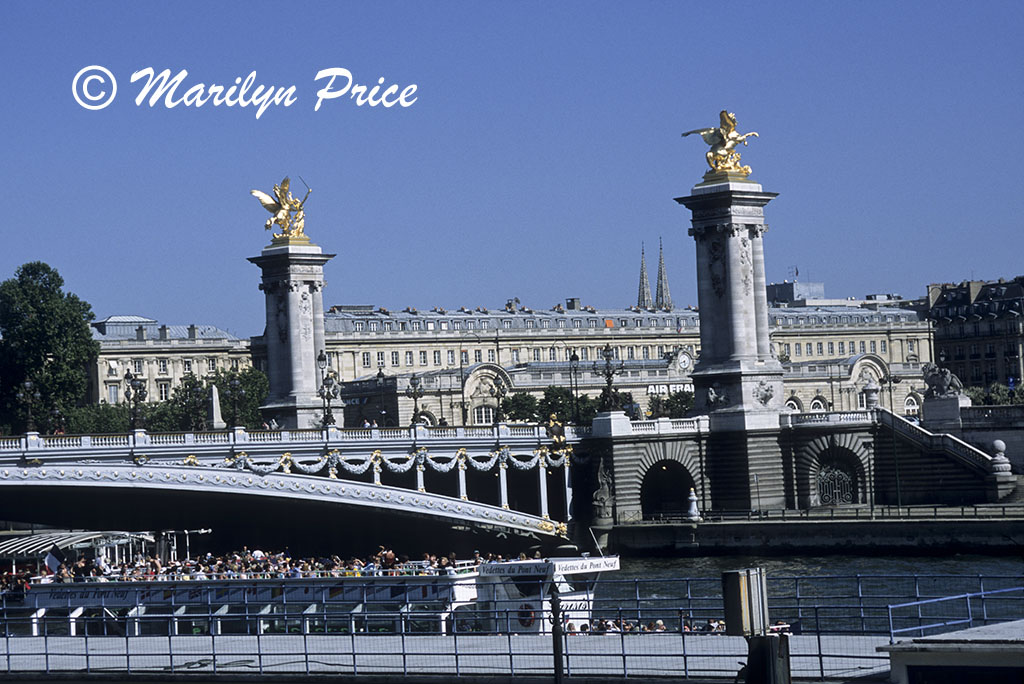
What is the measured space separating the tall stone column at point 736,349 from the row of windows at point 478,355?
6006 cm

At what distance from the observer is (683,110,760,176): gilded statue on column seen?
83875 millimetres

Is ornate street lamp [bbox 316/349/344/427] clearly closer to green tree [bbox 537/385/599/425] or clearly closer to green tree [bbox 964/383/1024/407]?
A: green tree [bbox 537/385/599/425]

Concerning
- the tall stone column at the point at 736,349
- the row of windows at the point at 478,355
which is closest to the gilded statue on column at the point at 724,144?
the tall stone column at the point at 736,349

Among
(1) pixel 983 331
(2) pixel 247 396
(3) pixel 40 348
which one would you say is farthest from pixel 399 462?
(1) pixel 983 331

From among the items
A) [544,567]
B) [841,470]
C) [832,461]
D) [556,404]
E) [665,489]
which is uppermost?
[556,404]

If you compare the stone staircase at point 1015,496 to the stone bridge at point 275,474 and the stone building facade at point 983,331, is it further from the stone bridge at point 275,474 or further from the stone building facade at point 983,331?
the stone building facade at point 983,331

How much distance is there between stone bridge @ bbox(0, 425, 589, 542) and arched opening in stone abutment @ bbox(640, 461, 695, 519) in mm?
4511

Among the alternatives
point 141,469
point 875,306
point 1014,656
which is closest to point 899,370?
point 875,306

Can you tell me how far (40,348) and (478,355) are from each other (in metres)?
45.4

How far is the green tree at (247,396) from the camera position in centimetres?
11525

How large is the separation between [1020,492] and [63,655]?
165ft

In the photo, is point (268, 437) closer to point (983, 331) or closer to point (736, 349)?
point (736, 349)

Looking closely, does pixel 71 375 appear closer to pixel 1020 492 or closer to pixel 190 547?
pixel 190 547

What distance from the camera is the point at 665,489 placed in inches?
3376
